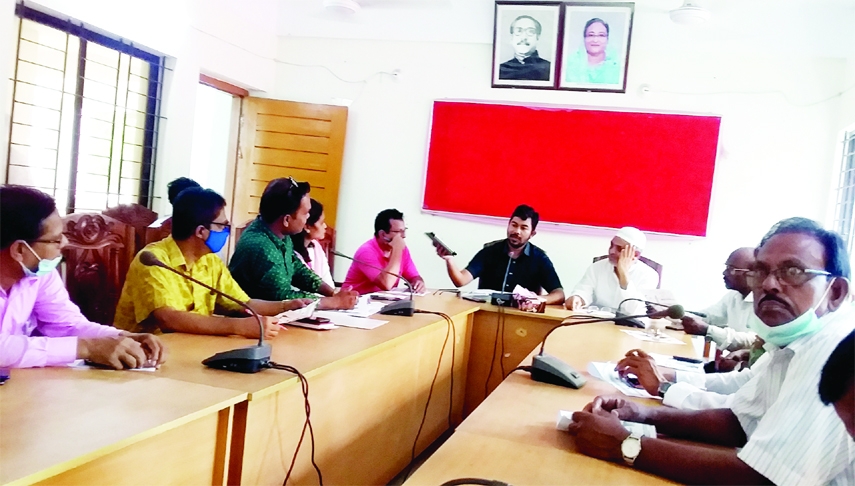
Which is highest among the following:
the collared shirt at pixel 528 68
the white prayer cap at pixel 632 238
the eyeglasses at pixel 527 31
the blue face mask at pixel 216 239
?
the eyeglasses at pixel 527 31

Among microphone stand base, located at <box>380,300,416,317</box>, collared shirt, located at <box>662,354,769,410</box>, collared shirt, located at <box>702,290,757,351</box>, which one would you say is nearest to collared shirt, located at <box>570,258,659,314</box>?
collared shirt, located at <box>702,290,757,351</box>

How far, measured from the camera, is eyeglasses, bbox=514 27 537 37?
4.67m

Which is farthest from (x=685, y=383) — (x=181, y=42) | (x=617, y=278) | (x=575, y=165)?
(x=181, y=42)

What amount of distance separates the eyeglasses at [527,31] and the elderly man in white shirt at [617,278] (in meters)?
1.66

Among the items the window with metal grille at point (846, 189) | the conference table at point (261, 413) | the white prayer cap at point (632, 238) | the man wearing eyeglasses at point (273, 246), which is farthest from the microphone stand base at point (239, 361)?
the window with metal grille at point (846, 189)

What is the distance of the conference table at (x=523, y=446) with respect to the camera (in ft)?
3.91

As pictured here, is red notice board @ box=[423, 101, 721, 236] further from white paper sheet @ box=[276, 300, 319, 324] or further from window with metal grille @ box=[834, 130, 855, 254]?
white paper sheet @ box=[276, 300, 319, 324]

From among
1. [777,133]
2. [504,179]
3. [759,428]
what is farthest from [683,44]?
[759,428]

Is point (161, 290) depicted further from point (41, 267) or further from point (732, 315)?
point (732, 315)

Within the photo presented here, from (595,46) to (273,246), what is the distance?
2.98m

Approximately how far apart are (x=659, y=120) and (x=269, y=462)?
385cm

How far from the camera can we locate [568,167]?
472 cm

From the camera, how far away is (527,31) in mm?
4680

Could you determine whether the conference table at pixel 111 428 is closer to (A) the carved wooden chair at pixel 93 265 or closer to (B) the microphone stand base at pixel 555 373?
(B) the microphone stand base at pixel 555 373
